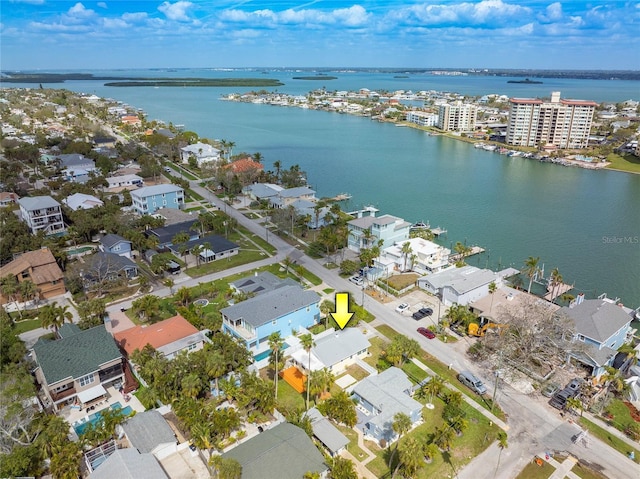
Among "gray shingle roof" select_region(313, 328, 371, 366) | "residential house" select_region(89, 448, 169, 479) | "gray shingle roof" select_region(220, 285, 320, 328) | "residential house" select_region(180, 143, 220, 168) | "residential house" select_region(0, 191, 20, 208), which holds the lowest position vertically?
"gray shingle roof" select_region(313, 328, 371, 366)

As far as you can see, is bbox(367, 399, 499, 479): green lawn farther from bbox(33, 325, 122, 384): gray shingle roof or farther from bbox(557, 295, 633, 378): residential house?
bbox(33, 325, 122, 384): gray shingle roof

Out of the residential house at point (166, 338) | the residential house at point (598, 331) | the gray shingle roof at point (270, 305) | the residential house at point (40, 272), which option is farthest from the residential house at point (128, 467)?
the residential house at point (598, 331)

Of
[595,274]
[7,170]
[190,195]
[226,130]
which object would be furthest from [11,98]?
[595,274]

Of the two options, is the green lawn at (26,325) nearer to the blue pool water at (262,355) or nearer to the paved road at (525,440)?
the blue pool water at (262,355)

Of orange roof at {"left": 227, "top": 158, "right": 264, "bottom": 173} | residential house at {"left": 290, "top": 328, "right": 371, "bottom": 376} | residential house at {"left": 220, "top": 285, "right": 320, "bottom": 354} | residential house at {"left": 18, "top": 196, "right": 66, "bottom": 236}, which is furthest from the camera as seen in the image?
orange roof at {"left": 227, "top": 158, "right": 264, "bottom": 173}

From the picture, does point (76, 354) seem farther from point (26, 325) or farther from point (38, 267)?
point (38, 267)

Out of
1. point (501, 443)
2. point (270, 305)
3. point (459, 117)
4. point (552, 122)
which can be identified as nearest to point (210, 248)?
point (270, 305)

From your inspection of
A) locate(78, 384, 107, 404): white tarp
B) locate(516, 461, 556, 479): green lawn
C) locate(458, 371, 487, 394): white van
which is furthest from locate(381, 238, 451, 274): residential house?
locate(78, 384, 107, 404): white tarp
